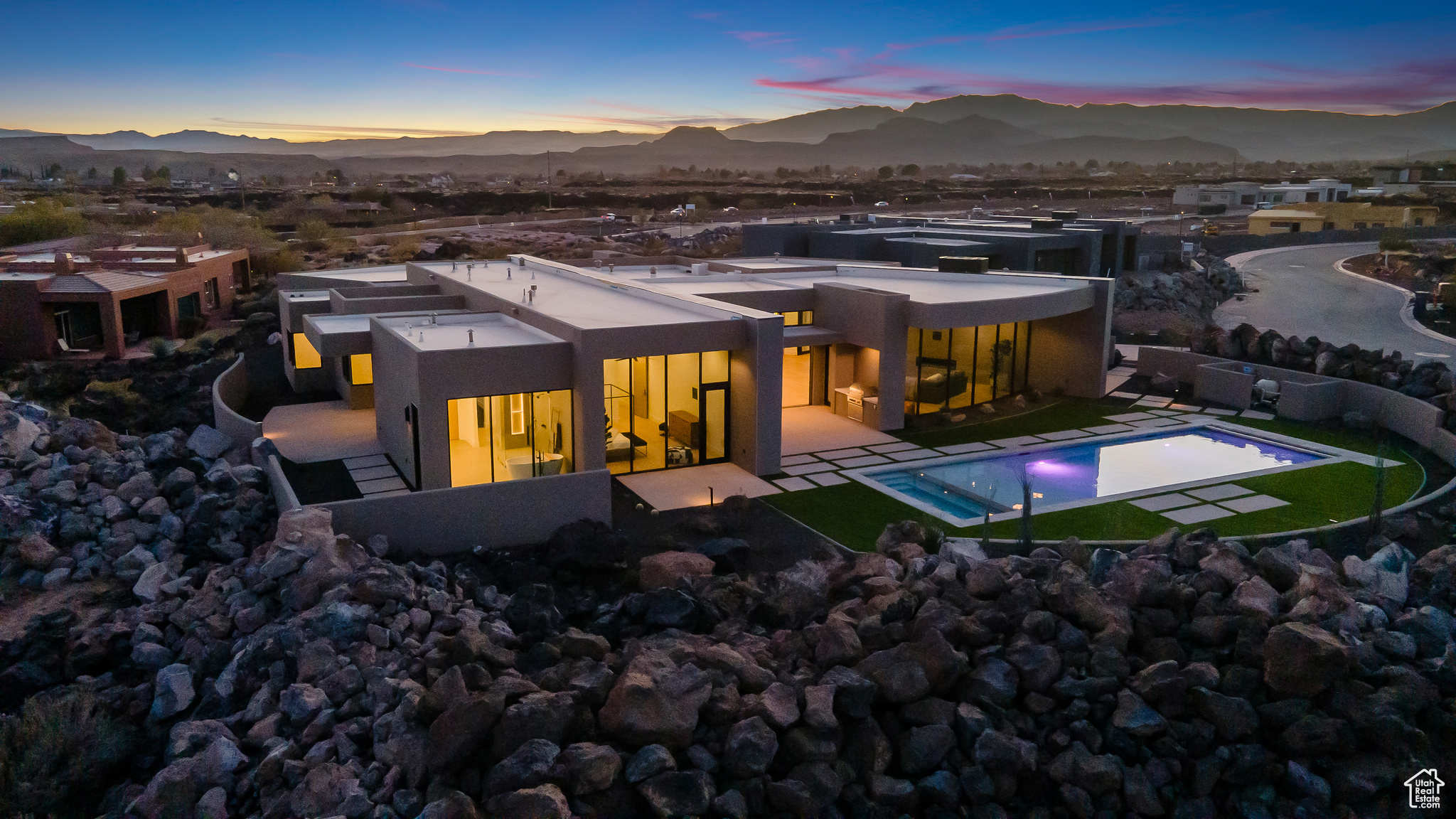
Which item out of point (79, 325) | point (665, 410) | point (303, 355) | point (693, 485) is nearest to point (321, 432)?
point (303, 355)

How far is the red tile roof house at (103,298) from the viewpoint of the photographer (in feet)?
91.9

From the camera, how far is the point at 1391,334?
1348 inches

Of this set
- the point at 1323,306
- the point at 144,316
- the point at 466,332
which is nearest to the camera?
the point at 466,332

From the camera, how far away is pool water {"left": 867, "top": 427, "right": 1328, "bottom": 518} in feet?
57.5

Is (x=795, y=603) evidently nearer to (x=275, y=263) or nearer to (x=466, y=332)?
(x=466, y=332)

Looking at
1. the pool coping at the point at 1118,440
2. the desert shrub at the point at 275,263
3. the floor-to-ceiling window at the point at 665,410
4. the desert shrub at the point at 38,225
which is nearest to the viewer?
the pool coping at the point at 1118,440

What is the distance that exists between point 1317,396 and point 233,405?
2559 cm

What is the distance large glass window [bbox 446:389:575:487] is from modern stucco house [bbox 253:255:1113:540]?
0.10ft

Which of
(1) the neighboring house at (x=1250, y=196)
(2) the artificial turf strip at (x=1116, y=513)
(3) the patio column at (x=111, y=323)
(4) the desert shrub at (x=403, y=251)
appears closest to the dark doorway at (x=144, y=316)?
(3) the patio column at (x=111, y=323)

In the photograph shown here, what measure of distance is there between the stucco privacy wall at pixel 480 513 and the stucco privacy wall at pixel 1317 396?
16789mm

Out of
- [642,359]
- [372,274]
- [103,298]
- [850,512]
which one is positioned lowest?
[850,512]

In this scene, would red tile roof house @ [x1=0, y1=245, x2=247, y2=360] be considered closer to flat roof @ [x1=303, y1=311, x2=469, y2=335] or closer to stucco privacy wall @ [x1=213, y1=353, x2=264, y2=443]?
stucco privacy wall @ [x1=213, y1=353, x2=264, y2=443]

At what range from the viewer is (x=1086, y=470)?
19281mm

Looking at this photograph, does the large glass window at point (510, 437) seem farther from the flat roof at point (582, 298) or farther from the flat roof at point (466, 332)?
the flat roof at point (582, 298)
